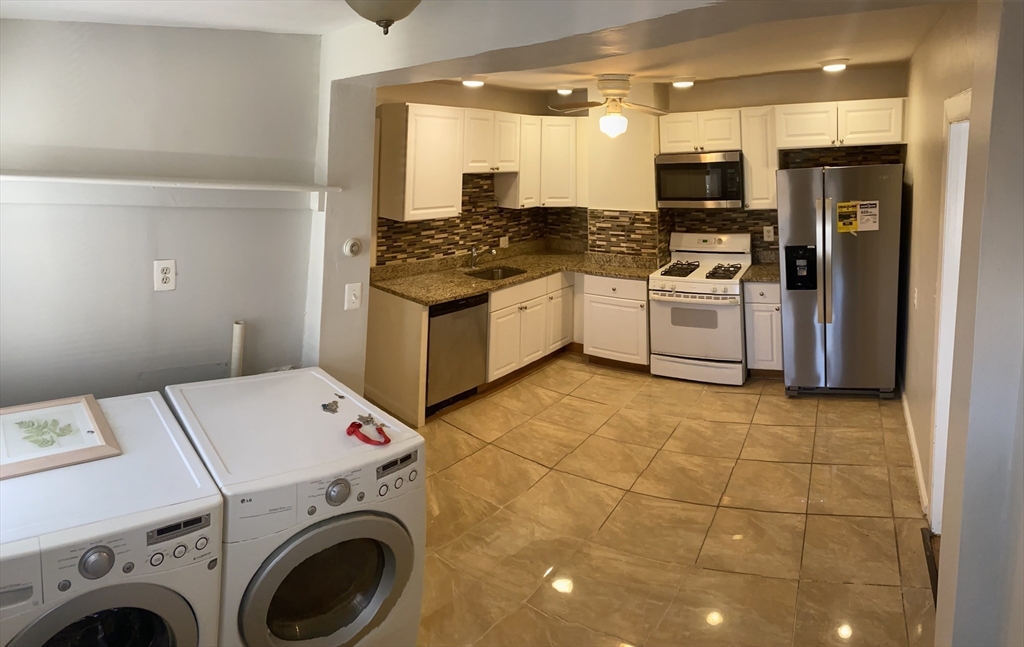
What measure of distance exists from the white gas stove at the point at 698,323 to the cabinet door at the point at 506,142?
1.41 meters

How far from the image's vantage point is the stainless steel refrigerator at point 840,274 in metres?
4.55

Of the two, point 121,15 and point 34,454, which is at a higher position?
point 121,15

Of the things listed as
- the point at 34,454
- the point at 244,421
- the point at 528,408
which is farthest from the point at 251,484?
the point at 528,408

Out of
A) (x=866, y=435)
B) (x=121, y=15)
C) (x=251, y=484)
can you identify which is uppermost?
(x=121, y=15)

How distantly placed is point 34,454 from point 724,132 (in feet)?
15.9

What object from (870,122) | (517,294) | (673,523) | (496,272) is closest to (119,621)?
(673,523)

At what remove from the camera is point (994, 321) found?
59.8 inches

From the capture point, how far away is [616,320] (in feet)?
18.2

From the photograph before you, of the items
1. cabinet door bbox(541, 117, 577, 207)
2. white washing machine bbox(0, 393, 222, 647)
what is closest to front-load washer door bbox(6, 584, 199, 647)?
white washing machine bbox(0, 393, 222, 647)

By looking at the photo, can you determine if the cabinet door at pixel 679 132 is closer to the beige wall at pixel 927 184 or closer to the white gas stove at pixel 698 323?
the white gas stove at pixel 698 323

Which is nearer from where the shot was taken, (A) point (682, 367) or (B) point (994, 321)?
(B) point (994, 321)

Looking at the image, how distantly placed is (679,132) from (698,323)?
1.52 metres

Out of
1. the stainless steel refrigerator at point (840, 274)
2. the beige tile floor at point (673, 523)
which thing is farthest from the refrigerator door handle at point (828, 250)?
the beige tile floor at point (673, 523)

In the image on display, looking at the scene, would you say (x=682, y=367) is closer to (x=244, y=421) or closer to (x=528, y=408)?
(x=528, y=408)
